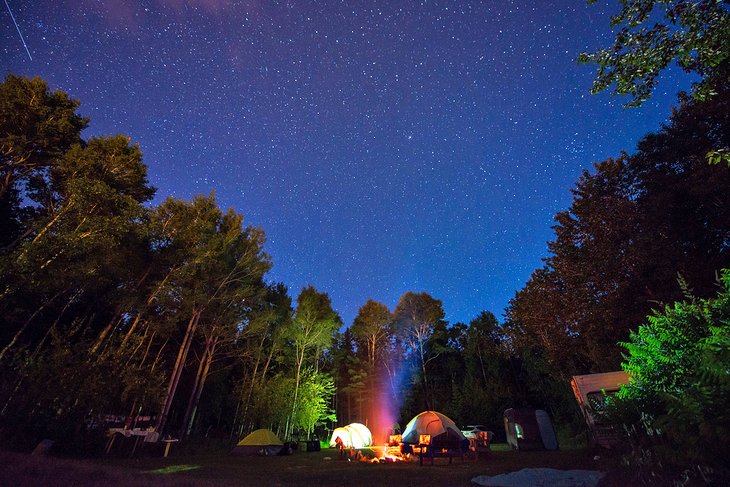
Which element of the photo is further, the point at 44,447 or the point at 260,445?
the point at 260,445

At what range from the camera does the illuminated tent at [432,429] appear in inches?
671

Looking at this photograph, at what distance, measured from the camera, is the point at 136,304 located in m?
18.0

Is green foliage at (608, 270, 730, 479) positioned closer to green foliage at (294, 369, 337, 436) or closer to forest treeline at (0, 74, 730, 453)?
forest treeline at (0, 74, 730, 453)

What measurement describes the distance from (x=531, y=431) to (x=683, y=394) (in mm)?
22233

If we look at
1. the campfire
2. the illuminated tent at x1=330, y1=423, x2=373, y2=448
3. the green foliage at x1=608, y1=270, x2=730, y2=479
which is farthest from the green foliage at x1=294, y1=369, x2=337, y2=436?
the green foliage at x1=608, y1=270, x2=730, y2=479

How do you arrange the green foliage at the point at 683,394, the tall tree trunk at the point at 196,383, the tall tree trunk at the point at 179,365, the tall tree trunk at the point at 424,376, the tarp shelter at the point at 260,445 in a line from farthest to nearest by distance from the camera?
the tall tree trunk at the point at 424,376 → the tall tree trunk at the point at 196,383 → the tarp shelter at the point at 260,445 → the tall tree trunk at the point at 179,365 → the green foliage at the point at 683,394

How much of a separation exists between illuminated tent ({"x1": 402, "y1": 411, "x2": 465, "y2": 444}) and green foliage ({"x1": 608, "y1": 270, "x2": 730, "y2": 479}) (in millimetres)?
12315

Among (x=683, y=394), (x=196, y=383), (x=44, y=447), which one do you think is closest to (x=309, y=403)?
(x=196, y=383)

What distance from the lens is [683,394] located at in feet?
12.5

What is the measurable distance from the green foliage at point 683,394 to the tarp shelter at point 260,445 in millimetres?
17824

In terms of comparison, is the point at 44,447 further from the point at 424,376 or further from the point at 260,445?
the point at 424,376

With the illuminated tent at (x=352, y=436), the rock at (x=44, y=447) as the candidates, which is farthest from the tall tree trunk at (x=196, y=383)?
the rock at (x=44, y=447)

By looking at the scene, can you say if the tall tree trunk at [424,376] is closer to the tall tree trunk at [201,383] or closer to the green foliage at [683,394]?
the tall tree trunk at [201,383]

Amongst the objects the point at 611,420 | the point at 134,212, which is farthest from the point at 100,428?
the point at 611,420
